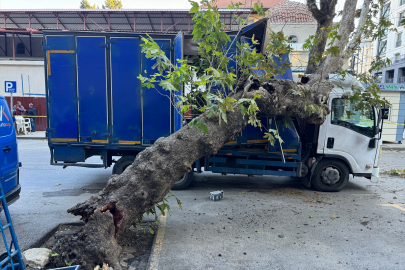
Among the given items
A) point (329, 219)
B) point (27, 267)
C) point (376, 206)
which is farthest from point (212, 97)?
point (376, 206)

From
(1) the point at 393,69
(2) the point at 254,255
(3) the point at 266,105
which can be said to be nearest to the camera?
(2) the point at 254,255

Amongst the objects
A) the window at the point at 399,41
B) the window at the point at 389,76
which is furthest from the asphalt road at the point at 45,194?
the window at the point at 399,41

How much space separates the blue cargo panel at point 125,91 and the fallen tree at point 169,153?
8.04 feet

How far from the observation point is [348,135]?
6.91 m

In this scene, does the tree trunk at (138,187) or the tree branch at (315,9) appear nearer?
the tree trunk at (138,187)

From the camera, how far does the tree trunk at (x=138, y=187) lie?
3.62 metres

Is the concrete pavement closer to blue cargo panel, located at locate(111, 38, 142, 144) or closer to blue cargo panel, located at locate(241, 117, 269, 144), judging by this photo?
blue cargo panel, located at locate(241, 117, 269, 144)

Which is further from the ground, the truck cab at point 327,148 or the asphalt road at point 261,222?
the truck cab at point 327,148

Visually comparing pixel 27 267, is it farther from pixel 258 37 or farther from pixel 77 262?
pixel 258 37

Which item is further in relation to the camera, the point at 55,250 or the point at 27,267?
the point at 55,250

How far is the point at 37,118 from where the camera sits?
794 inches

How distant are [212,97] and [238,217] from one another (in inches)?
104

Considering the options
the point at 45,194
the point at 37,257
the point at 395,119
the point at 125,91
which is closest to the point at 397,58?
the point at 395,119

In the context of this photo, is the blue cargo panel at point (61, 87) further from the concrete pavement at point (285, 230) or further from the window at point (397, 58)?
the window at point (397, 58)
